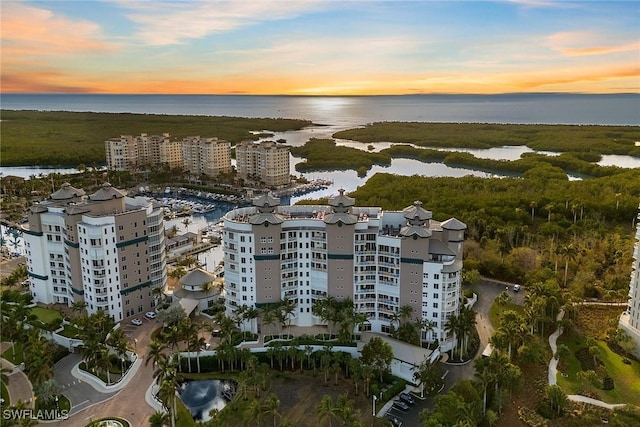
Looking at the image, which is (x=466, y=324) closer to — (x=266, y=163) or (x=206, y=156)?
(x=266, y=163)

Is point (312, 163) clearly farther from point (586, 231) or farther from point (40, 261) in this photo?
Result: point (40, 261)

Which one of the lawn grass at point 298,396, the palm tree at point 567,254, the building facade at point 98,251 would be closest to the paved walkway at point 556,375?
the palm tree at point 567,254

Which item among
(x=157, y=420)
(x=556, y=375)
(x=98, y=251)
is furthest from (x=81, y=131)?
(x=556, y=375)

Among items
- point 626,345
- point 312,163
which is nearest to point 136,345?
point 626,345

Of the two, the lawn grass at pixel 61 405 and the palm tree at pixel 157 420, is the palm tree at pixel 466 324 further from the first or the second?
the lawn grass at pixel 61 405

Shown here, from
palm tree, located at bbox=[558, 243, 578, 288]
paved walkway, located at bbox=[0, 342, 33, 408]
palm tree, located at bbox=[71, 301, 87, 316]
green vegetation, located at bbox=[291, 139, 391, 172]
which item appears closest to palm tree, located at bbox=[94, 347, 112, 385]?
paved walkway, located at bbox=[0, 342, 33, 408]

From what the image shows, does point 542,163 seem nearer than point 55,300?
No
